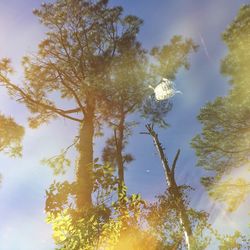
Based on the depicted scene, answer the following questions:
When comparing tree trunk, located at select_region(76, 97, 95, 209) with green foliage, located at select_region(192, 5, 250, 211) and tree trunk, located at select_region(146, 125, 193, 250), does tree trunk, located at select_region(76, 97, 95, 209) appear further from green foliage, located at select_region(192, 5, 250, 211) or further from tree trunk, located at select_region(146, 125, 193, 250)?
green foliage, located at select_region(192, 5, 250, 211)

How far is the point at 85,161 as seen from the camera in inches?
463

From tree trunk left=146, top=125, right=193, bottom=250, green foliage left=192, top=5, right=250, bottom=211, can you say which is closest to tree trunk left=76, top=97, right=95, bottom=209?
tree trunk left=146, top=125, right=193, bottom=250

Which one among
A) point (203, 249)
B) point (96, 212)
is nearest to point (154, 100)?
point (203, 249)

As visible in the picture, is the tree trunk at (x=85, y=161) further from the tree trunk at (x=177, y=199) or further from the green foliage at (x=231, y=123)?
the green foliage at (x=231, y=123)

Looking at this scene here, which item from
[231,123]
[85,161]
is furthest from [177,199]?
[231,123]

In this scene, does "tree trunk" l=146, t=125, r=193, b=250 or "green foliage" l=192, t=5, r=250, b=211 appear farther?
"green foliage" l=192, t=5, r=250, b=211

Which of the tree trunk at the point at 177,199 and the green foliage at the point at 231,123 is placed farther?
the green foliage at the point at 231,123

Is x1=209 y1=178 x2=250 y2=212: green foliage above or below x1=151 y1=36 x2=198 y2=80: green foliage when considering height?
below

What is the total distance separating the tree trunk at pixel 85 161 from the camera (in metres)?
10.2

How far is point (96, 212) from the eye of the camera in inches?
248

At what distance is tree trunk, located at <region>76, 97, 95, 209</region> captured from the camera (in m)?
10.2

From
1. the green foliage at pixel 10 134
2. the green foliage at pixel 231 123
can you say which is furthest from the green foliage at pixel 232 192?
the green foliage at pixel 10 134

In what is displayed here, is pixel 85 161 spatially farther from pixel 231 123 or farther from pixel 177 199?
pixel 231 123

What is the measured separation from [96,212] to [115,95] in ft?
26.1
